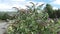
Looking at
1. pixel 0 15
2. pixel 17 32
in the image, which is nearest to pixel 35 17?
pixel 17 32

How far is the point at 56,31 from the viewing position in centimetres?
262

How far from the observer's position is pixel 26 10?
2.81 meters

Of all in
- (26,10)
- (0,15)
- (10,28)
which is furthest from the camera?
(0,15)

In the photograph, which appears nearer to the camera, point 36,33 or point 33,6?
point 36,33

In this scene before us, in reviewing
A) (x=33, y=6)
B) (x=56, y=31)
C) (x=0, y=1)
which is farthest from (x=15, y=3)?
(x=56, y=31)

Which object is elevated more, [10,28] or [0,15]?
[10,28]

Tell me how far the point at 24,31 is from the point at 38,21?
9.6 inches

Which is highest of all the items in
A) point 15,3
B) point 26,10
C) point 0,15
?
point 26,10

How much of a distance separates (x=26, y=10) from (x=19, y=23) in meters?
0.28

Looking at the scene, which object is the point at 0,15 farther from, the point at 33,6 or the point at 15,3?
the point at 33,6

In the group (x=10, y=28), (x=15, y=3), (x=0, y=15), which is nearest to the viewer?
(x=10, y=28)

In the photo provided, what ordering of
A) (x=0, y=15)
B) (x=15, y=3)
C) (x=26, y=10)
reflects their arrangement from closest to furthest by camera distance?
1. (x=26, y=10)
2. (x=15, y=3)
3. (x=0, y=15)

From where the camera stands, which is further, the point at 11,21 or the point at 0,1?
the point at 0,1

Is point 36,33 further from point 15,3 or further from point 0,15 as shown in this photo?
point 0,15
